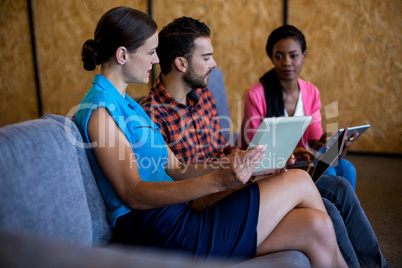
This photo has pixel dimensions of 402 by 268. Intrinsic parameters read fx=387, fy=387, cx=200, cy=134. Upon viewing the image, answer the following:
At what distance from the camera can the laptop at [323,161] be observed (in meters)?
1.80

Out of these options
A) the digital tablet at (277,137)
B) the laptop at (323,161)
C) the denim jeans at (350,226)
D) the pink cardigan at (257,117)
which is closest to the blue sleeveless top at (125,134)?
the digital tablet at (277,137)

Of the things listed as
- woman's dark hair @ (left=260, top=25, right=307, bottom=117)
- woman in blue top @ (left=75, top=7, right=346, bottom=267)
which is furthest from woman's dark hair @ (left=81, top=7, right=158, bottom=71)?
woman's dark hair @ (left=260, top=25, right=307, bottom=117)

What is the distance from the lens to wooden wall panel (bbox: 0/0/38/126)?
5.09 meters

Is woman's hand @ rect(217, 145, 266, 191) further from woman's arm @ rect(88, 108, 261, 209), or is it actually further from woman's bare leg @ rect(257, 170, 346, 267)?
woman's bare leg @ rect(257, 170, 346, 267)

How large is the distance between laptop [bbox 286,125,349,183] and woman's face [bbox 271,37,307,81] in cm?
86

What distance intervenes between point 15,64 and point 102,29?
169 inches

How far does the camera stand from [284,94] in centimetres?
262

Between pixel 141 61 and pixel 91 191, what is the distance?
0.57 meters

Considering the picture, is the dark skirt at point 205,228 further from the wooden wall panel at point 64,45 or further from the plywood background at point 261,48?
the wooden wall panel at point 64,45

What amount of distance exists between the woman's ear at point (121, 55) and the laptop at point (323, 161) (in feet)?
2.92

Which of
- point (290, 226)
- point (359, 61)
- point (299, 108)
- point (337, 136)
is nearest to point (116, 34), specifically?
point (290, 226)

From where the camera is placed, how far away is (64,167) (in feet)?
3.64

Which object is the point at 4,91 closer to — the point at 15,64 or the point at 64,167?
the point at 15,64

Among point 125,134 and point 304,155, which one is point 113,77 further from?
point 304,155
